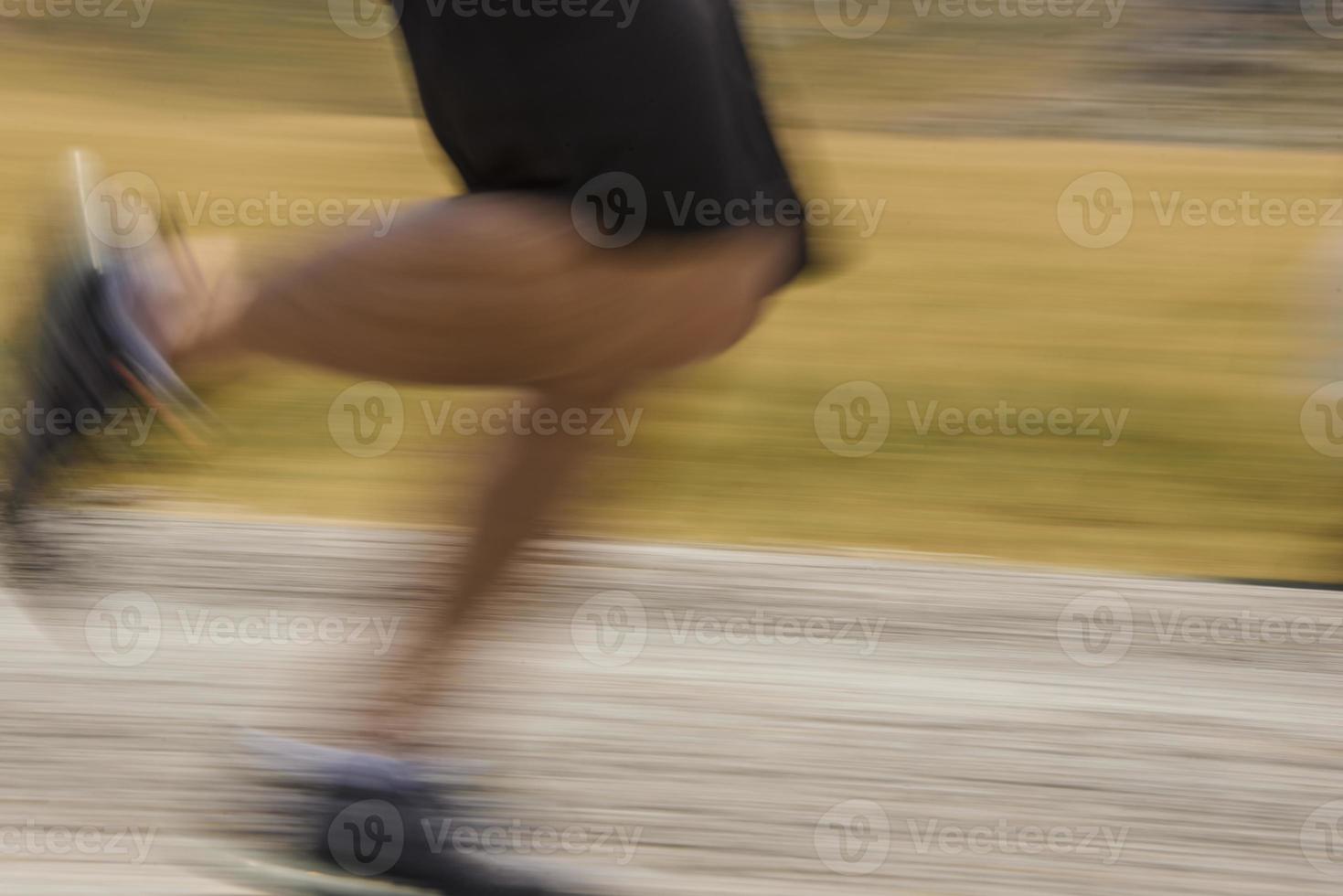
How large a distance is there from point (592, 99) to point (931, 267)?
6643 millimetres

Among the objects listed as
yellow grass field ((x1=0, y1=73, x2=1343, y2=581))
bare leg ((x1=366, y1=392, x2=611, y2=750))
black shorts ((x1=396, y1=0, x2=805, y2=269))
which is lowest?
bare leg ((x1=366, y1=392, x2=611, y2=750))

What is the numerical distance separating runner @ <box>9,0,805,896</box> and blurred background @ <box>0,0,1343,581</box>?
3.4 inches

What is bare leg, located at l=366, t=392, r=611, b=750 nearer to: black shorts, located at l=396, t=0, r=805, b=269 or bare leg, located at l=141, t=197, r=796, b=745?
bare leg, located at l=141, t=197, r=796, b=745

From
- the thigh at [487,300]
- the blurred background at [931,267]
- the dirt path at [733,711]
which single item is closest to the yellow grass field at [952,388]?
the blurred background at [931,267]

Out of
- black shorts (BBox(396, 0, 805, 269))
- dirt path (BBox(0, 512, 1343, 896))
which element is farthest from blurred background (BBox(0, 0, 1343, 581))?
dirt path (BBox(0, 512, 1343, 896))

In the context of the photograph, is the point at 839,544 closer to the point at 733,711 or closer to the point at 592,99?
the point at 733,711

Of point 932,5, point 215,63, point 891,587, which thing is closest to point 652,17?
point 891,587

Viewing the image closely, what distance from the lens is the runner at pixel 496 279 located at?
7.24 ft

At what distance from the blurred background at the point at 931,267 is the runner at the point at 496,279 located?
9cm

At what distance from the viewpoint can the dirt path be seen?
2.60 meters

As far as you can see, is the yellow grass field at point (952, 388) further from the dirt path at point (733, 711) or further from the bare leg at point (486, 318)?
the dirt path at point (733, 711)

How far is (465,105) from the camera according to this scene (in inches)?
87.6

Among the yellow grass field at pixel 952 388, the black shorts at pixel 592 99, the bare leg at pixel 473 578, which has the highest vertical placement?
the yellow grass field at pixel 952 388

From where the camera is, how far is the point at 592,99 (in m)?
2.21
